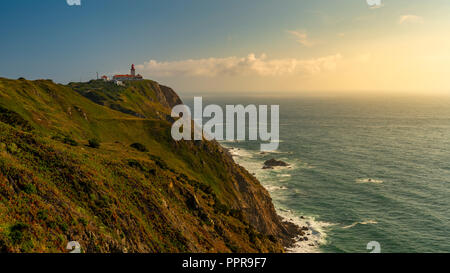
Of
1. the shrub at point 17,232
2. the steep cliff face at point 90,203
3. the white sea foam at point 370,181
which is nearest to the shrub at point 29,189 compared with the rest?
the steep cliff face at point 90,203

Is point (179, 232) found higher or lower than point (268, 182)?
higher

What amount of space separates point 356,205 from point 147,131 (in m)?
75.2

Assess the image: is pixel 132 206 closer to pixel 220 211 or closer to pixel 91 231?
pixel 91 231

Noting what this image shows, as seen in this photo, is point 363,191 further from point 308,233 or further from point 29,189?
point 29,189

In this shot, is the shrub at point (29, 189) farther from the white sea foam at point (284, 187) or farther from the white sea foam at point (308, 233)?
the white sea foam at point (284, 187)

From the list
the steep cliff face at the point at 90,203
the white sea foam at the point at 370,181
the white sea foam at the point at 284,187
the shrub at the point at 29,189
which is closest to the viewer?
the steep cliff face at the point at 90,203

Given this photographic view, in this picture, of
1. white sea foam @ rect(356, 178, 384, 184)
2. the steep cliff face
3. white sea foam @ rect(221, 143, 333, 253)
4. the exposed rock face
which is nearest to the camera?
the steep cliff face

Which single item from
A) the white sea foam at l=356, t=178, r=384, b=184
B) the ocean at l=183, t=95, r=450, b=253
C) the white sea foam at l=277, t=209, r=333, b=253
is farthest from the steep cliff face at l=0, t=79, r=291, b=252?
the white sea foam at l=356, t=178, r=384, b=184

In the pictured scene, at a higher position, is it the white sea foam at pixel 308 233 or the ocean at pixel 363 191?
the ocean at pixel 363 191

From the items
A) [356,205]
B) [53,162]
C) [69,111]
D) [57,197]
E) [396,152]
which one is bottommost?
[356,205]

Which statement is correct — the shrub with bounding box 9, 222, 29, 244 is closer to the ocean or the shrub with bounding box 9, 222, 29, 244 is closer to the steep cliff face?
the steep cliff face

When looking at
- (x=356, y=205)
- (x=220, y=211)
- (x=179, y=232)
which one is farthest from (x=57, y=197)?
(x=356, y=205)

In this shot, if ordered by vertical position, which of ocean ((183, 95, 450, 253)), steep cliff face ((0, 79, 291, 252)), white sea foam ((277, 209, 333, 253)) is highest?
steep cliff face ((0, 79, 291, 252))

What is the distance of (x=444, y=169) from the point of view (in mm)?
114375
